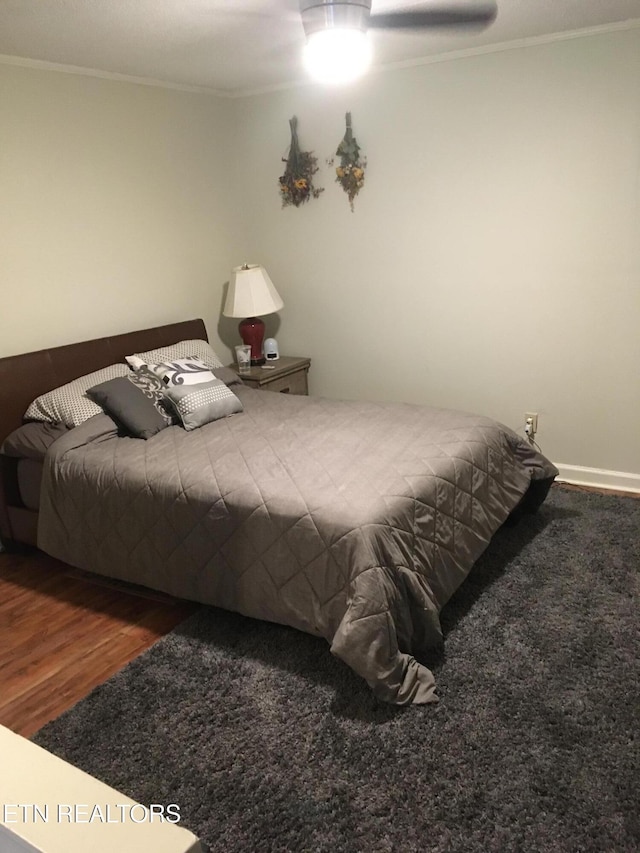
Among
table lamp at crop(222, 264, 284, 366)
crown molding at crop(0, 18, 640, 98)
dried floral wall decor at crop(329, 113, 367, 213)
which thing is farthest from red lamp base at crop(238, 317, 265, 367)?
crown molding at crop(0, 18, 640, 98)

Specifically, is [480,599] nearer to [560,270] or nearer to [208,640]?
[208,640]

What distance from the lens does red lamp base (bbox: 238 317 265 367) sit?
4.12m

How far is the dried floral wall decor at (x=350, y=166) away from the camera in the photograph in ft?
12.3

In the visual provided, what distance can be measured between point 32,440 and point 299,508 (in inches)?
58.3

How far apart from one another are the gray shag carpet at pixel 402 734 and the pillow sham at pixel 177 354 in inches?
59.4

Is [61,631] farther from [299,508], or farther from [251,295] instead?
[251,295]

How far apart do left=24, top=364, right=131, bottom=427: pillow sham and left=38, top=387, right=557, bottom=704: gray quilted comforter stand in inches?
3.0

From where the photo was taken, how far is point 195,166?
402 cm

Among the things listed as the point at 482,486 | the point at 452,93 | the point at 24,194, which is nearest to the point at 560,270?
the point at 452,93

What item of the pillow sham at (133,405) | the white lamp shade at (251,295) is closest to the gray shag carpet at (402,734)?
the pillow sham at (133,405)

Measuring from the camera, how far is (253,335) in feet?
13.5

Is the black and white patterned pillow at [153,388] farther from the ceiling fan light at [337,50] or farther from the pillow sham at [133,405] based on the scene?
the ceiling fan light at [337,50]

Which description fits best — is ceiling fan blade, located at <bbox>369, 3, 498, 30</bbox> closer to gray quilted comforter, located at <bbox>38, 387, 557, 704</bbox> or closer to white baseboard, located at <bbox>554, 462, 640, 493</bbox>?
gray quilted comforter, located at <bbox>38, 387, 557, 704</bbox>

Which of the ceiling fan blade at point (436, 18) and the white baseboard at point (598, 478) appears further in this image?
the white baseboard at point (598, 478)
